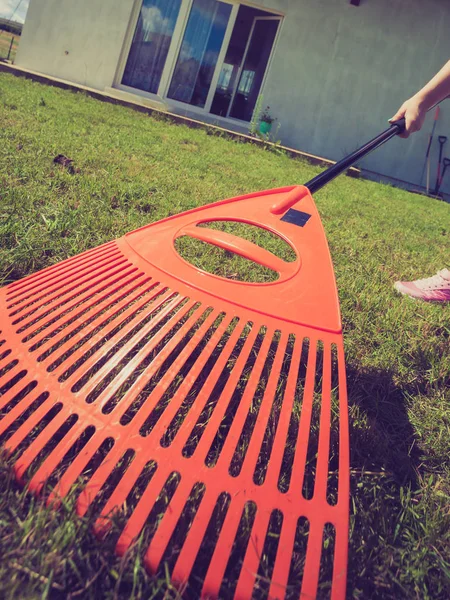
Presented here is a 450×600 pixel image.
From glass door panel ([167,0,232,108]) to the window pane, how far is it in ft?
1.00

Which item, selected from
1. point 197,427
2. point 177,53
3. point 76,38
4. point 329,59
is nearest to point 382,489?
point 197,427

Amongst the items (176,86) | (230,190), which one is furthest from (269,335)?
(176,86)

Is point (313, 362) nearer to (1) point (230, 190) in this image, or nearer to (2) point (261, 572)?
(2) point (261, 572)

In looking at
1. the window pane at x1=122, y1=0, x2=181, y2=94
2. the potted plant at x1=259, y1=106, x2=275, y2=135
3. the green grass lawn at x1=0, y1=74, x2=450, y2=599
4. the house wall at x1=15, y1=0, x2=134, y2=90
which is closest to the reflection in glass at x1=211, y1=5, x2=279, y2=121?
the potted plant at x1=259, y1=106, x2=275, y2=135

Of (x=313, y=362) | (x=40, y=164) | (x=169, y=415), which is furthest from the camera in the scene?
(x=40, y=164)

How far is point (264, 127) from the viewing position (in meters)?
7.53

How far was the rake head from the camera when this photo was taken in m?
0.66

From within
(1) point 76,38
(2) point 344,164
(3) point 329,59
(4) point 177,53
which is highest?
(3) point 329,59

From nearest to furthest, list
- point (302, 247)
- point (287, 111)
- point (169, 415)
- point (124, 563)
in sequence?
point (124, 563) → point (169, 415) → point (302, 247) → point (287, 111)

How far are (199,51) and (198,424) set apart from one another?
337 inches

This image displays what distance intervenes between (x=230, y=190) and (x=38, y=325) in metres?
2.48

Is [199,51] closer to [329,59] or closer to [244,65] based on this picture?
[244,65]

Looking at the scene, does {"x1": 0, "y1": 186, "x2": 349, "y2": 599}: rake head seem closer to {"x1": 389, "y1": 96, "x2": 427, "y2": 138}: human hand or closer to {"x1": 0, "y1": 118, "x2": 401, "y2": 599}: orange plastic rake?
{"x1": 0, "y1": 118, "x2": 401, "y2": 599}: orange plastic rake

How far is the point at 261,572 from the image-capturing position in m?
0.70
